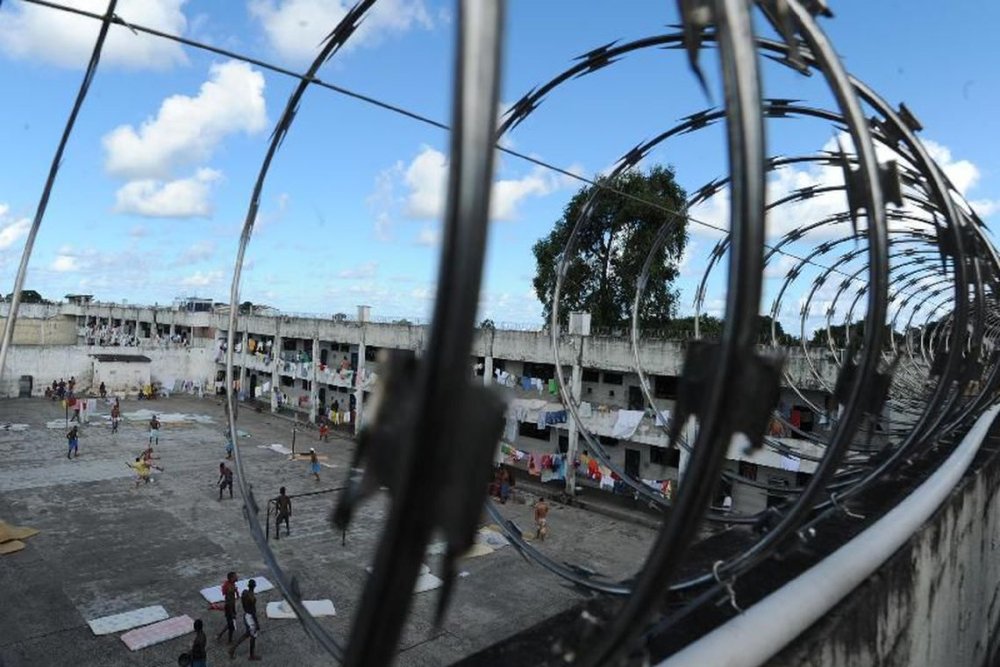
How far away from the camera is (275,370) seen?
3195 cm

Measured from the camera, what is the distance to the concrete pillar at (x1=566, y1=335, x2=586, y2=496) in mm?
20188

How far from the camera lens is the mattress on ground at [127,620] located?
990 cm

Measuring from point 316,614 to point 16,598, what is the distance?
15.4 feet

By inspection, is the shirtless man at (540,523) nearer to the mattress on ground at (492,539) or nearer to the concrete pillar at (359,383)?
the mattress on ground at (492,539)

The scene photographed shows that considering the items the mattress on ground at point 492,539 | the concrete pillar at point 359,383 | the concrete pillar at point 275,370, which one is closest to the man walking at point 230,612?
the mattress on ground at point 492,539

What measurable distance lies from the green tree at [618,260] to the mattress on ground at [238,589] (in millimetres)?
16335

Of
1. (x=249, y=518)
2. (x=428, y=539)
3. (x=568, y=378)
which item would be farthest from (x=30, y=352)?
(x=428, y=539)

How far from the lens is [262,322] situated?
110 feet

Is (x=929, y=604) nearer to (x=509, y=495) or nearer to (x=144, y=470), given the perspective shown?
(x=509, y=495)

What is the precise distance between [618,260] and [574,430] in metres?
9.82

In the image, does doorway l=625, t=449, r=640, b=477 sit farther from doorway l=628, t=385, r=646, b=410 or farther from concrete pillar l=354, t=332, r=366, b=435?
concrete pillar l=354, t=332, r=366, b=435

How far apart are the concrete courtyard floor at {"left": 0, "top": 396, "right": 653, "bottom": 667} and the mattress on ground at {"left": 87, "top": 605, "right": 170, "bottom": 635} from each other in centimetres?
14

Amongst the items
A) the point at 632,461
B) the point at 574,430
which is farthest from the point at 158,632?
the point at 632,461

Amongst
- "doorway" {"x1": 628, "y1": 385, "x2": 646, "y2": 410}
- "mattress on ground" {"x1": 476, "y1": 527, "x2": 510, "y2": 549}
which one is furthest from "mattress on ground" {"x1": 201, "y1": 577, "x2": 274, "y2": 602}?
"doorway" {"x1": 628, "y1": 385, "x2": 646, "y2": 410}
